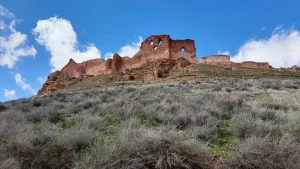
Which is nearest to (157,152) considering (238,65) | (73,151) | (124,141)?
(124,141)

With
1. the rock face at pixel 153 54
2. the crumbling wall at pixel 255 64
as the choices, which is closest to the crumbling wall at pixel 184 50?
the rock face at pixel 153 54

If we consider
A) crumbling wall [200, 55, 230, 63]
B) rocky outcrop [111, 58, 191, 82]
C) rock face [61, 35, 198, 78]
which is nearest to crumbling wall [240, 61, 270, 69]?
crumbling wall [200, 55, 230, 63]

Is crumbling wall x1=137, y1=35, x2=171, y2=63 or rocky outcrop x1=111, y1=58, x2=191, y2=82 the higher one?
crumbling wall x1=137, y1=35, x2=171, y2=63

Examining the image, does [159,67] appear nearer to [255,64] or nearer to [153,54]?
[153,54]

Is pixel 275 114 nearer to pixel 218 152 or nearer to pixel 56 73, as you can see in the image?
pixel 218 152

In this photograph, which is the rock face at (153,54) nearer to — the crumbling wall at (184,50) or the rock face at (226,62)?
the crumbling wall at (184,50)

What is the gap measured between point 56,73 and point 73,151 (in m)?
50.1

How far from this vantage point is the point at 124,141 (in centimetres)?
414

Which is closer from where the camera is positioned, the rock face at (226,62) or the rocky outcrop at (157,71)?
the rocky outcrop at (157,71)

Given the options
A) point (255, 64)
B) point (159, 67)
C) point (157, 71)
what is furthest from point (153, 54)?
point (255, 64)

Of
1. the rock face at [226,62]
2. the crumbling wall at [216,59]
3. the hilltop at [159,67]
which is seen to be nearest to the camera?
the hilltop at [159,67]

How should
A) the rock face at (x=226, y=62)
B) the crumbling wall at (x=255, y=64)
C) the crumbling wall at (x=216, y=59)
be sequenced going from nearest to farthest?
1. the rock face at (x=226, y=62)
2. the crumbling wall at (x=255, y=64)
3. the crumbling wall at (x=216, y=59)

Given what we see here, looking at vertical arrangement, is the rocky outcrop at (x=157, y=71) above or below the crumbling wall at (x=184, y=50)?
below

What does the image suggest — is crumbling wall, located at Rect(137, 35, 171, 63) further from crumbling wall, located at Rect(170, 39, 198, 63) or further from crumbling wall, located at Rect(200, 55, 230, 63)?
crumbling wall, located at Rect(200, 55, 230, 63)
